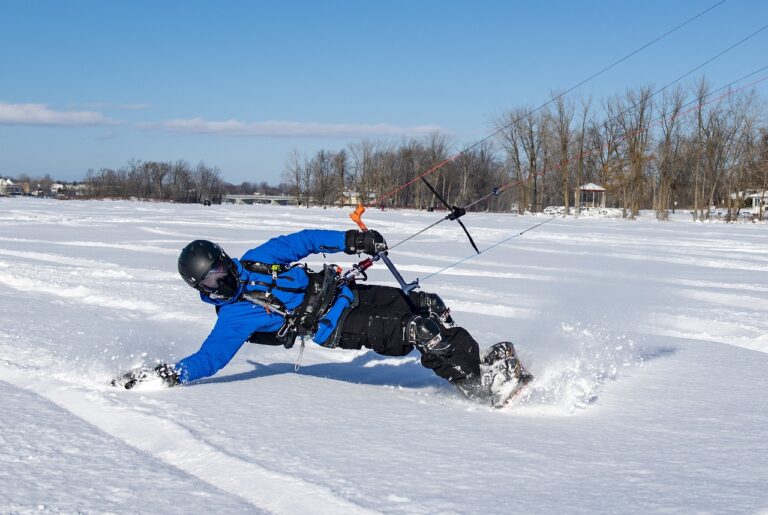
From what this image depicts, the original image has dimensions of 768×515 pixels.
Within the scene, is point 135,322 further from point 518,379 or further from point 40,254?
point 40,254

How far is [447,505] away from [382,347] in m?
2.12

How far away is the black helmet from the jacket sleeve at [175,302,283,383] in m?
0.17

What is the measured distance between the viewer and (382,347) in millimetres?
4902

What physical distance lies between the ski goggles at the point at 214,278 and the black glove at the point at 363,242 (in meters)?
0.83

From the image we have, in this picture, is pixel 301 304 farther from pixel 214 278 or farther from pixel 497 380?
pixel 497 380

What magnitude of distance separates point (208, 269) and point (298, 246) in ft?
2.21

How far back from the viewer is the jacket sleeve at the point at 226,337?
4.64m

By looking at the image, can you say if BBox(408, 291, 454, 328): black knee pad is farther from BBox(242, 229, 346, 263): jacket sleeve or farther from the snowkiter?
BBox(242, 229, 346, 263): jacket sleeve

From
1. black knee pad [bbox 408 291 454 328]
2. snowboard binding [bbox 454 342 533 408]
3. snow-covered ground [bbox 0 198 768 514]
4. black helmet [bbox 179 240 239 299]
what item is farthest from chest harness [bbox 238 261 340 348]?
snowboard binding [bbox 454 342 533 408]

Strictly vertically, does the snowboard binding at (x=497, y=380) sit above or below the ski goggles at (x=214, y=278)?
below

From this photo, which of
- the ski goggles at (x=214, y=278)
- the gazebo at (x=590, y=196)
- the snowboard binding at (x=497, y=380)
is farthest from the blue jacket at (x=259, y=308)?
the gazebo at (x=590, y=196)

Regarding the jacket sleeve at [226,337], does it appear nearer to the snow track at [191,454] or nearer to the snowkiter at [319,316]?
the snowkiter at [319,316]

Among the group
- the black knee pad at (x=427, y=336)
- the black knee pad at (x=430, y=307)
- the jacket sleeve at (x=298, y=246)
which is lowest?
the black knee pad at (x=427, y=336)

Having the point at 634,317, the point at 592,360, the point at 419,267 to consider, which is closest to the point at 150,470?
the point at 592,360
